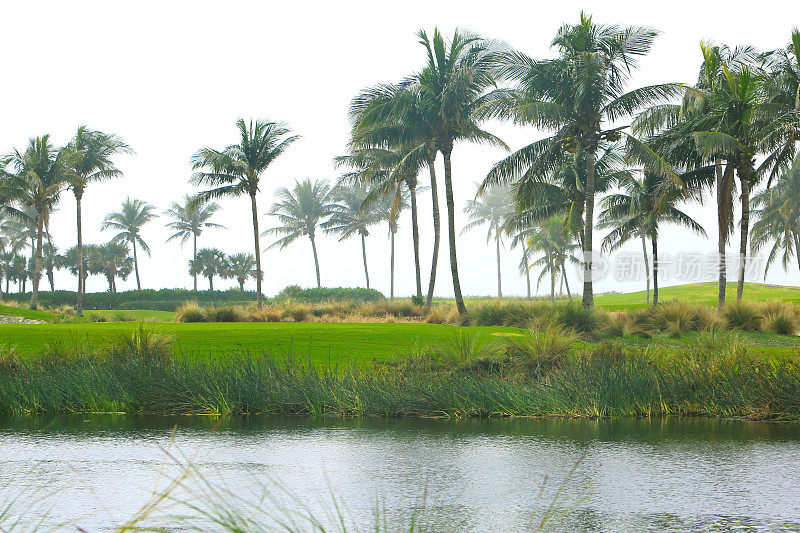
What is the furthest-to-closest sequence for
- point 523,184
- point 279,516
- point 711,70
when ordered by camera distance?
point 711,70
point 523,184
point 279,516

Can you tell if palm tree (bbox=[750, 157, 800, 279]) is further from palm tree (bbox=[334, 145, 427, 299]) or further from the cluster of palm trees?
palm tree (bbox=[334, 145, 427, 299])

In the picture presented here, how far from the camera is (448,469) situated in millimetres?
6969

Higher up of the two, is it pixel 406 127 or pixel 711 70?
pixel 711 70

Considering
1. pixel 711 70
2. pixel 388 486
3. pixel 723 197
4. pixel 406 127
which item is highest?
pixel 711 70

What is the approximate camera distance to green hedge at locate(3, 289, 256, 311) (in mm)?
55125

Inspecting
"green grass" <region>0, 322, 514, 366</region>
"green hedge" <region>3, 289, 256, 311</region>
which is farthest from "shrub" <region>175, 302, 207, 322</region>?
"green hedge" <region>3, 289, 256, 311</region>

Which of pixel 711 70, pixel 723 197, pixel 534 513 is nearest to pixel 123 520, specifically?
pixel 534 513

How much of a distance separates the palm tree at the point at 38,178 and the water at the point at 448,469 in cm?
3540

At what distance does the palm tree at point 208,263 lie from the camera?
65.9 m

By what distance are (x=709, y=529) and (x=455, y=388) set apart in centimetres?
680

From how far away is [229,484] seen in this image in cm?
620

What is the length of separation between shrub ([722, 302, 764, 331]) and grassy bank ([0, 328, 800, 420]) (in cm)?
1143

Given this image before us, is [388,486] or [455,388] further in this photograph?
[455,388]

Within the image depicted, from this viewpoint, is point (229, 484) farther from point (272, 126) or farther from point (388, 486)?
point (272, 126)
